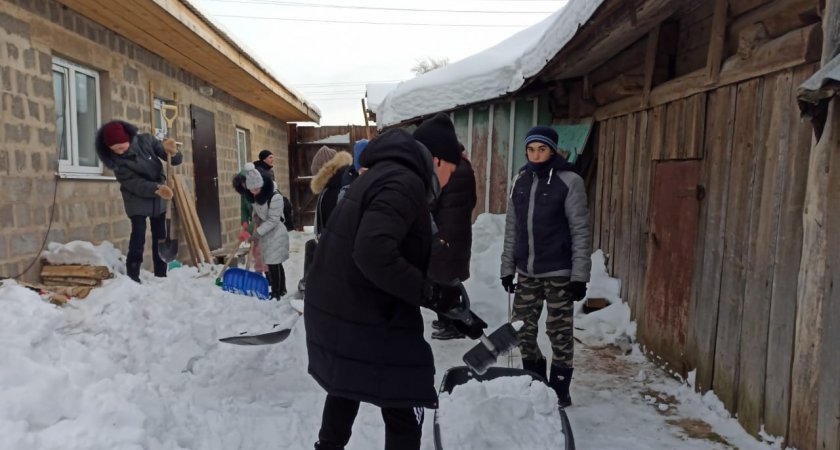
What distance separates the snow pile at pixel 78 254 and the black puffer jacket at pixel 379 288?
3.91m

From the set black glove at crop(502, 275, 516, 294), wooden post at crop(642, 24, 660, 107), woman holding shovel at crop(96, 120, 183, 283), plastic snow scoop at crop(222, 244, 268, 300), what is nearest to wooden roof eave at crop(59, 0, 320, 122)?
woman holding shovel at crop(96, 120, 183, 283)

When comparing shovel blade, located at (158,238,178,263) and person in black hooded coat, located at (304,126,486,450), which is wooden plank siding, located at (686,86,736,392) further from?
shovel blade, located at (158,238,178,263)

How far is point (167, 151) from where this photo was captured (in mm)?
6023

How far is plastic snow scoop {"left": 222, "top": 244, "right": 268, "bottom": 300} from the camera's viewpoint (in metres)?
5.33

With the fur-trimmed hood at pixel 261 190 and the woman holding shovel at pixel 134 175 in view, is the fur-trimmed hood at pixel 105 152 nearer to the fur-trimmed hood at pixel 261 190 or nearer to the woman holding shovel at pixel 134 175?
the woman holding shovel at pixel 134 175

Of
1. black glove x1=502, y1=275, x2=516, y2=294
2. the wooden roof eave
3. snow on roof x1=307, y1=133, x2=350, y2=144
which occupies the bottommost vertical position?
black glove x1=502, y1=275, x2=516, y2=294

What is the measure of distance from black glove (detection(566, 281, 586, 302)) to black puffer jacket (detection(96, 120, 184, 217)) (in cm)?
434

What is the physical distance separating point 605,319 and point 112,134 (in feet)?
16.8

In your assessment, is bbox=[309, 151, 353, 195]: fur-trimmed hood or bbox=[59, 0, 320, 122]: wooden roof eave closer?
bbox=[309, 151, 353, 195]: fur-trimmed hood

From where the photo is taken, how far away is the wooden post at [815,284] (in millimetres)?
2291

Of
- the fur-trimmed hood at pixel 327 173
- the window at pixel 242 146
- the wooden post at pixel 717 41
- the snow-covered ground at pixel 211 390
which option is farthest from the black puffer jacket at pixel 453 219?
the window at pixel 242 146

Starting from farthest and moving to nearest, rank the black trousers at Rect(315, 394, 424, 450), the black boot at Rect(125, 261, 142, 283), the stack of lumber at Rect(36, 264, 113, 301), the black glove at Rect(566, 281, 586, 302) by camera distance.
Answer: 1. the black boot at Rect(125, 261, 142, 283)
2. the stack of lumber at Rect(36, 264, 113, 301)
3. the black glove at Rect(566, 281, 586, 302)
4. the black trousers at Rect(315, 394, 424, 450)

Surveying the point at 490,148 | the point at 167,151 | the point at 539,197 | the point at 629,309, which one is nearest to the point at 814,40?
the point at 539,197

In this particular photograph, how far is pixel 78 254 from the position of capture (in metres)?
4.86
